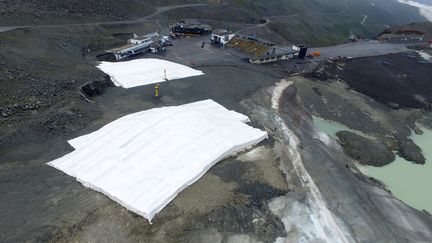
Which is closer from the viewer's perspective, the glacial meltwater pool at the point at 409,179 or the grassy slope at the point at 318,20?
the glacial meltwater pool at the point at 409,179

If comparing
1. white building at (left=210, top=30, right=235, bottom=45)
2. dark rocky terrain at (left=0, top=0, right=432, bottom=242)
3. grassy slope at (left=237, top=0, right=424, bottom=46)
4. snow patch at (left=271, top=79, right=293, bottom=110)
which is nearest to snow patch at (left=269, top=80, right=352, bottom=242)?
dark rocky terrain at (left=0, top=0, right=432, bottom=242)

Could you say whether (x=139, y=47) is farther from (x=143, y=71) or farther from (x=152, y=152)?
(x=152, y=152)

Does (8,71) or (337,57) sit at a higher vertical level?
(8,71)

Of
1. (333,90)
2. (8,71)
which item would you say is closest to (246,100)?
(333,90)

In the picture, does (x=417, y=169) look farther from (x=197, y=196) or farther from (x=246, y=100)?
(x=197, y=196)

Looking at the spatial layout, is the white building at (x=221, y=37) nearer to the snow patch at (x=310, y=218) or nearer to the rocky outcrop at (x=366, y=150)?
the rocky outcrop at (x=366, y=150)

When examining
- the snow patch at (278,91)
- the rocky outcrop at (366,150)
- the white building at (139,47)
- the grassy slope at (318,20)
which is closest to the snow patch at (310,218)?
the rocky outcrop at (366,150)

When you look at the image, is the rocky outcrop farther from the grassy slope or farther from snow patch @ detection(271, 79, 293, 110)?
the grassy slope
